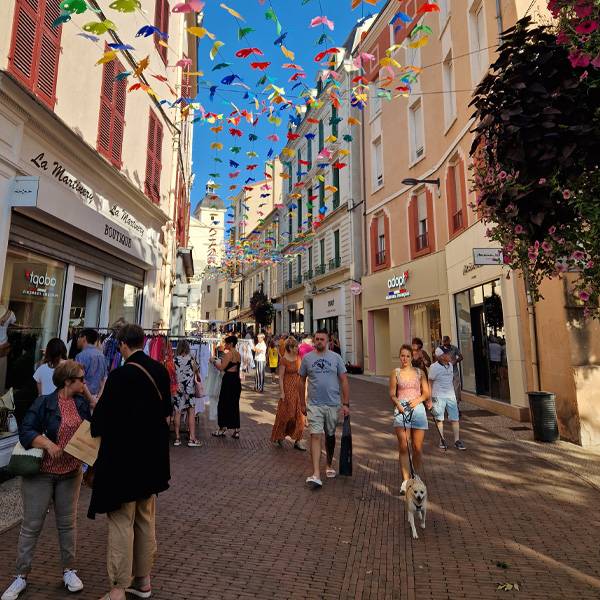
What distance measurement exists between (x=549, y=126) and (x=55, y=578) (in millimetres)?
5075

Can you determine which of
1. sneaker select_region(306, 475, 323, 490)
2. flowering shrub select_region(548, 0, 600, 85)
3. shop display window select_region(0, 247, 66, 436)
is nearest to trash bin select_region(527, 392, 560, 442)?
sneaker select_region(306, 475, 323, 490)

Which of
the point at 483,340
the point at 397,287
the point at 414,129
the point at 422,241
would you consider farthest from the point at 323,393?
the point at 414,129

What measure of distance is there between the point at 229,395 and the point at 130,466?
5120 mm

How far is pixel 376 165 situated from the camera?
68.0ft

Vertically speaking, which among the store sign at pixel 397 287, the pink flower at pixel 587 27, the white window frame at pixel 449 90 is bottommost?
the pink flower at pixel 587 27

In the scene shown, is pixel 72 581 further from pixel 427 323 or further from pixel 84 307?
pixel 427 323

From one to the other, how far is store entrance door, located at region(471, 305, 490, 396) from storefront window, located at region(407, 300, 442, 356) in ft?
8.56

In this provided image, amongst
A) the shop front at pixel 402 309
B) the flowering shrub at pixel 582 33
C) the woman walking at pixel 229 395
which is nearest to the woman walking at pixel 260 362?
the shop front at pixel 402 309

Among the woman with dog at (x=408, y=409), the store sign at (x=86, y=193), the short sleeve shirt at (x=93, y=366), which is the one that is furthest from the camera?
the store sign at (x=86, y=193)

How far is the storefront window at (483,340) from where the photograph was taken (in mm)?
10788

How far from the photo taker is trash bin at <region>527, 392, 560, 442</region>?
757cm

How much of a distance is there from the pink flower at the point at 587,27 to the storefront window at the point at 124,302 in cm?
938

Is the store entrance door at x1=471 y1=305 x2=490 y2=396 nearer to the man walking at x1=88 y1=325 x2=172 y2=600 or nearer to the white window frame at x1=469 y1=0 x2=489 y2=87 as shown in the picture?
the white window frame at x1=469 y1=0 x2=489 y2=87

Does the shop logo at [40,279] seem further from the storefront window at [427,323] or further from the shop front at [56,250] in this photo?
the storefront window at [427,323]
